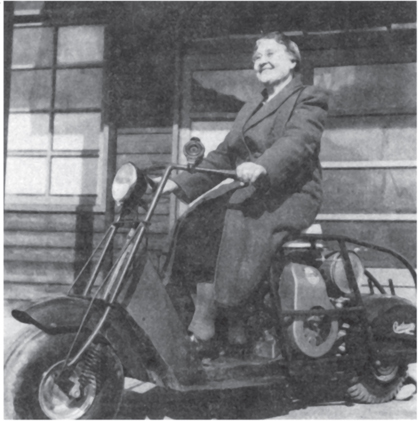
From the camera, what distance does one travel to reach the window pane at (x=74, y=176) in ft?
18.7

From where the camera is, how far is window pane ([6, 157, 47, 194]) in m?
5.84

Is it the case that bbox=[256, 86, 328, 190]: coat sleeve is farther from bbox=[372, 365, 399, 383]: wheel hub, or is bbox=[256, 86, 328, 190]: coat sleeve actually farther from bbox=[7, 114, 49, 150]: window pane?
bbox=[7, 114, 49, 150]: window pane

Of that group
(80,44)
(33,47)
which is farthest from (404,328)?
(33,47)

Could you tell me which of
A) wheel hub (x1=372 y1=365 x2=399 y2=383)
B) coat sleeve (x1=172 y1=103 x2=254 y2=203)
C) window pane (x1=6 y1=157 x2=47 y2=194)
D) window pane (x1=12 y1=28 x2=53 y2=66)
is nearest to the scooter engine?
wheel hub (x1=372 y1=365 x2=399 y2=383)

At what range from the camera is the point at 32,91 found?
593 centimetres

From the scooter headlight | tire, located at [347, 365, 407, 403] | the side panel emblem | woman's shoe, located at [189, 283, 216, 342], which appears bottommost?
tire, located at [347, 365, 407, 403]

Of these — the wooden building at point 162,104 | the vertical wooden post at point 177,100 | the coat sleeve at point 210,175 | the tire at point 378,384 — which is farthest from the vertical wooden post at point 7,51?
the tire at point 378,384

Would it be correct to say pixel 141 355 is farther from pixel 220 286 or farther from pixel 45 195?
pixel 45 195

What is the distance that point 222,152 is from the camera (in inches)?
126

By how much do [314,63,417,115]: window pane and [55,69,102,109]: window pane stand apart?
81.5 inches

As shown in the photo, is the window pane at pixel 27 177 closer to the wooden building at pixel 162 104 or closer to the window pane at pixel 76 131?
the wooden building at pixel 162 104

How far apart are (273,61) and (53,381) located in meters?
1.81

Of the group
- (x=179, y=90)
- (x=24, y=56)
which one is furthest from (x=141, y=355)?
(x=24, y=56)

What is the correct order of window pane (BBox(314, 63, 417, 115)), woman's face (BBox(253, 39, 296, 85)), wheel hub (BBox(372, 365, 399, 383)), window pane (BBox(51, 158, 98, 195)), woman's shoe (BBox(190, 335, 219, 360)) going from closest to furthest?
woman's shoe (BBox(190, 335, 219, 360)), woman's face (BBox(253, 39, 296, 85)), wheel hub (BBox(372, 365, 399, 383)), window pane (BBox(314, 63, 417, 115)), window pane (BBox(51, 158, 98, 195))
